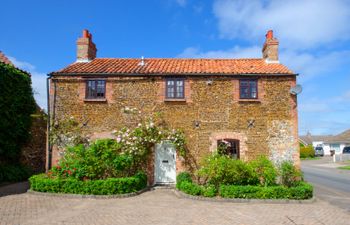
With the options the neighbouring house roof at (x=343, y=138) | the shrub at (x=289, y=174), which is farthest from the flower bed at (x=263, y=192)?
the neighbouring house roof at (x=343, y=138)

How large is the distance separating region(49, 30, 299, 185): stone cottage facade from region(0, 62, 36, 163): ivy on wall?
3.06 m

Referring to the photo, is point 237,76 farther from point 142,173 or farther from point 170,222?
point 170,222

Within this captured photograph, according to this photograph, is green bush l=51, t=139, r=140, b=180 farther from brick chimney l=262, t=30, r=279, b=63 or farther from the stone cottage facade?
brick chimney l=262, t=30, r=279, b=63

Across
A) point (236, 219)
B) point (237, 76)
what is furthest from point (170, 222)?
point (237, 76)

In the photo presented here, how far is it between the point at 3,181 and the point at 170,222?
11.6m

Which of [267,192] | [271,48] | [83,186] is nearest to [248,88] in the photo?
[271,48]

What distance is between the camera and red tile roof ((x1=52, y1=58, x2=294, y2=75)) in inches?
613

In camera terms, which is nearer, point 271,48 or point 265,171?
point 265,171

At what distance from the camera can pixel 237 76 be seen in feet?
51.0

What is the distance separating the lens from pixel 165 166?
15.3m

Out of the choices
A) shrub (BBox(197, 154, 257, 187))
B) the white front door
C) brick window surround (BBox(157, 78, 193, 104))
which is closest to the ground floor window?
shrub (BBox(197, 154, 257, 187))

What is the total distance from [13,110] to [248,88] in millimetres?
13785

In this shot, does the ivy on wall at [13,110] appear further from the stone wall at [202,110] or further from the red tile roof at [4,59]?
the stone wall at [202,110]

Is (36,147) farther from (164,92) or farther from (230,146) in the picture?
(230,146)
